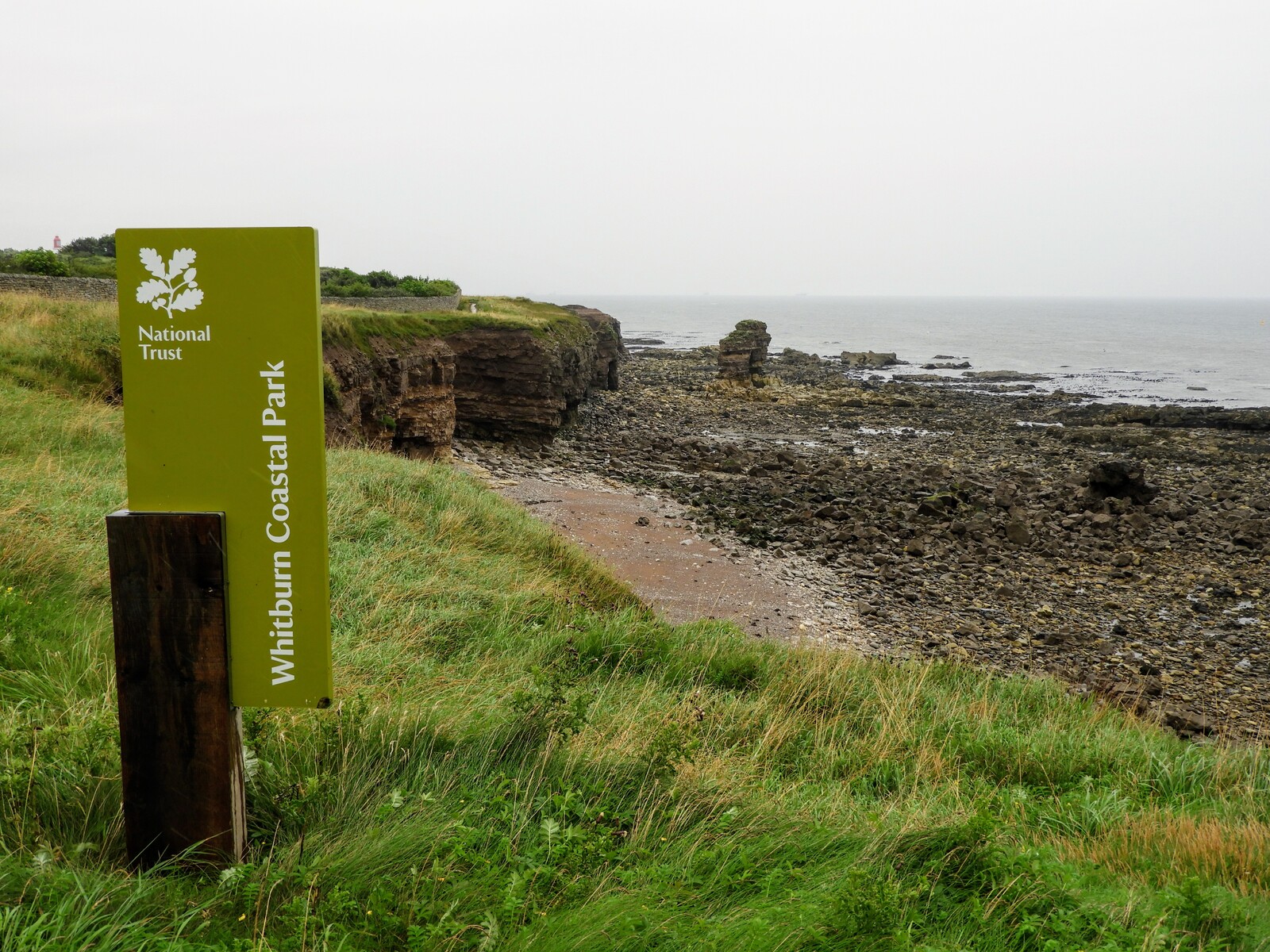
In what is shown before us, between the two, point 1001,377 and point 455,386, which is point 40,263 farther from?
point 1001,377

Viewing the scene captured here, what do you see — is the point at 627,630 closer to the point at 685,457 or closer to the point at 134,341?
the point at 134,341

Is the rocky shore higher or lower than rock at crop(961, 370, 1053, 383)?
lower

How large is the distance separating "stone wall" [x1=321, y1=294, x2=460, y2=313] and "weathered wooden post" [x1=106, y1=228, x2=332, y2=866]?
2912 cm

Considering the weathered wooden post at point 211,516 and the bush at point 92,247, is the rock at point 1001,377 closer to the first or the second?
the bush at point 92,247

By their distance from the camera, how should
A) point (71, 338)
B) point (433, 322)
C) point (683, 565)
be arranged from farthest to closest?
1. point (433, 322)
2. point (683, 565)
3. point (71, 338)

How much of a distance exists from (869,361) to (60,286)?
65.5 m

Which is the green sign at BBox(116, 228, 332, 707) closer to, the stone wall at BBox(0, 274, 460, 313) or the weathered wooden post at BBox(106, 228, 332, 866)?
the weathered wooden post at BBox(106, 228, 332, 866)

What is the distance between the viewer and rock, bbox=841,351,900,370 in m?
74.2

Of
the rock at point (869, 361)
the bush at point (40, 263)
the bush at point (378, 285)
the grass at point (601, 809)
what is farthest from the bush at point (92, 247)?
the rock at point (869, 361)

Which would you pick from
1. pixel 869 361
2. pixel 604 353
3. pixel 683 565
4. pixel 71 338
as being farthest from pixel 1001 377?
pixel 71 338

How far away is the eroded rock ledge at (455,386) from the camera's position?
21.9 metres

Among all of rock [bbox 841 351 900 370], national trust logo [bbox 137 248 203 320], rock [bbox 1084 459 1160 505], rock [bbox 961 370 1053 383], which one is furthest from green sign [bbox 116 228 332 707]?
rock [bbox 841 351 900 370]

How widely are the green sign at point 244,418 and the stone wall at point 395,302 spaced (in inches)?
1146

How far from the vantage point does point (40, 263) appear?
2278 centimetres
